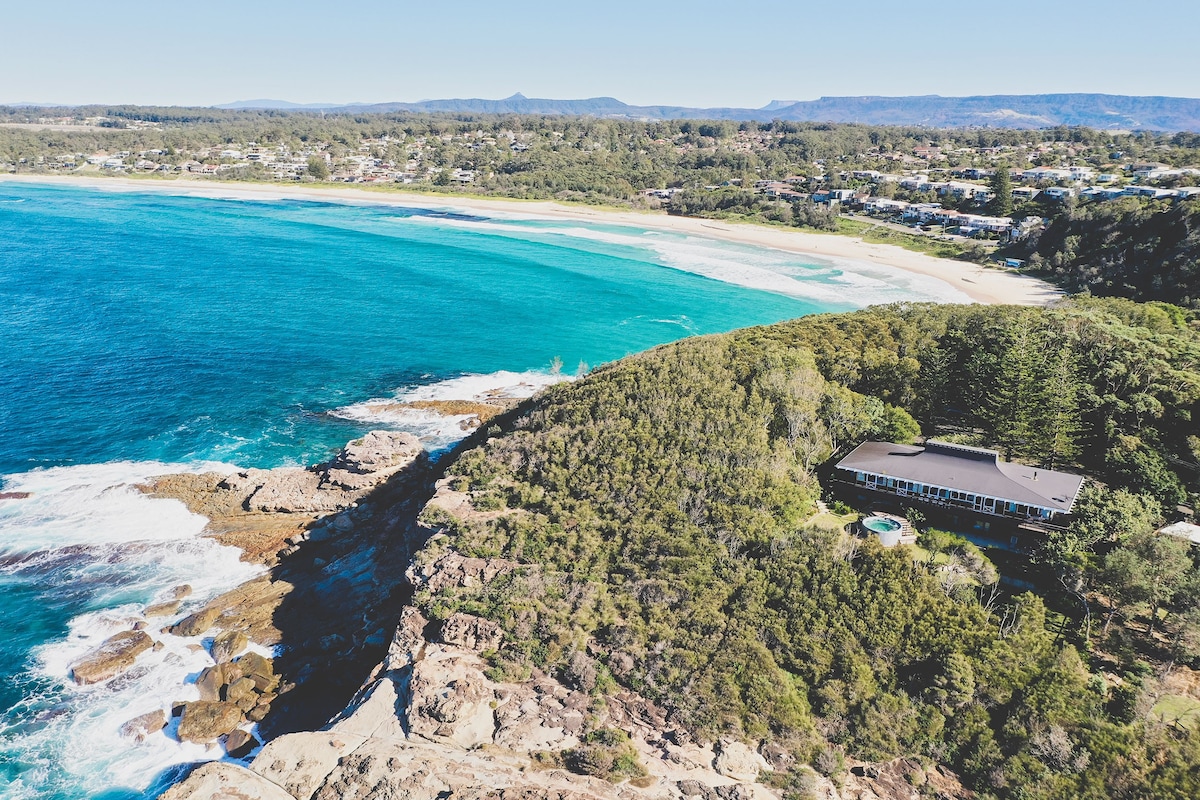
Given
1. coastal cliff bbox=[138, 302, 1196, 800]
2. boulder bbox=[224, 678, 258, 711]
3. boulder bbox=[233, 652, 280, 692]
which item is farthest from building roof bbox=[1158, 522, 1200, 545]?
boulder bbox=[224, 678, 258, 711]

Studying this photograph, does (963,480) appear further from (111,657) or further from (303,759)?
(111,657)

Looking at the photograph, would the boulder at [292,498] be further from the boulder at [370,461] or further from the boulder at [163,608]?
the boulder at [163,608]

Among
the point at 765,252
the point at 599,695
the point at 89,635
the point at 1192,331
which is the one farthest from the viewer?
the point at 765,252

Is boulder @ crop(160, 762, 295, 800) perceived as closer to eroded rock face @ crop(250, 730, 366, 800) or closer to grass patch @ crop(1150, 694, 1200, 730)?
eroded rock face @ crop(250, 730, 366, 800)

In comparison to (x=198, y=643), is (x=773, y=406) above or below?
above

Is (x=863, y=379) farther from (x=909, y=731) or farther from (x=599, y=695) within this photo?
(x=599, y=695)

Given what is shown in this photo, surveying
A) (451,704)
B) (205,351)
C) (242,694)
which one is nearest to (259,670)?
(242,694)

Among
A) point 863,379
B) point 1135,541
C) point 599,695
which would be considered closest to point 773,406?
point 863,379
